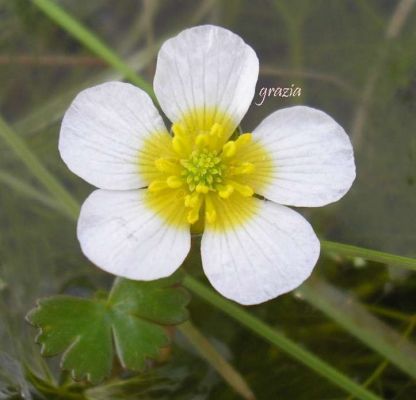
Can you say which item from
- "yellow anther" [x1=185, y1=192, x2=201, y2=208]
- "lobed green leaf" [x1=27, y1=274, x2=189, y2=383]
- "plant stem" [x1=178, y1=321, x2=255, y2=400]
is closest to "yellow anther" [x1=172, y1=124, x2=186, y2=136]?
"yellow anther" [x1=185, y1=192, x2=201, y2=208]

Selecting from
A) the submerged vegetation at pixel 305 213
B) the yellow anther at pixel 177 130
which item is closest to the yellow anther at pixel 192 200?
the yellow anther at pixel 177 130

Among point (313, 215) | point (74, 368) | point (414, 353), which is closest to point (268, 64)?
point (313, 215)

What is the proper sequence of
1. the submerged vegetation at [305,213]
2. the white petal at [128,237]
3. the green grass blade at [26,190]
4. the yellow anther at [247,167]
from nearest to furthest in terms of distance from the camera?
the white petal at [128,237]
the yellow anther at [247,167]
the submerged vegetation at [305,213]
the green grass blade at [26,190]

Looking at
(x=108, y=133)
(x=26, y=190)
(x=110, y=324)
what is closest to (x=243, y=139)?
(x=108, y=133)

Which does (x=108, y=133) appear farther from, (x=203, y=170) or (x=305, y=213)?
(x=305, y=213)

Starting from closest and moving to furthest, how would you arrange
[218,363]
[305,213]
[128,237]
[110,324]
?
[128,237] < [110,324] < [218,363] < [305,213]

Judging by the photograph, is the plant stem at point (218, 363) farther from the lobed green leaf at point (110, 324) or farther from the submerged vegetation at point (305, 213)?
the lobed green leaf at point (110, 324)
